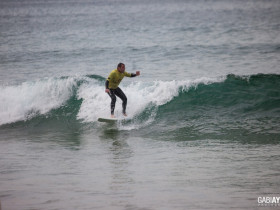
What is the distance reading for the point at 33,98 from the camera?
49.1 feet

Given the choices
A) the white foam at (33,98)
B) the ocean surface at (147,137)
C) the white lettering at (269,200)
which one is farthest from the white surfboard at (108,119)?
the white lettering at (269,200)

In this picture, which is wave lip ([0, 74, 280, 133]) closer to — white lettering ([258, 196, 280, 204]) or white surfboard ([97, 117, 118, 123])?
white surfboard ([97, 117, 118, 123])

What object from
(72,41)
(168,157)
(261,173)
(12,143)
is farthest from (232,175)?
(72,41)

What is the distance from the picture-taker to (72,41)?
34.6 meters

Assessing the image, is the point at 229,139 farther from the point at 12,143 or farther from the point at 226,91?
the point at 12,143

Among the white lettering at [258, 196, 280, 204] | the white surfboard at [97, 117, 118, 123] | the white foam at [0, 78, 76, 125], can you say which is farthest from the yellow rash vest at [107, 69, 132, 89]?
the white lettering at [258, 196, 280, 204]

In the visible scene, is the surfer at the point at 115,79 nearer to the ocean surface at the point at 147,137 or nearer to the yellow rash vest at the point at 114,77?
the yellow rash vest at the point at 114,77

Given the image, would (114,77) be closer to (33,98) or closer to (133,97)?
(133,97)

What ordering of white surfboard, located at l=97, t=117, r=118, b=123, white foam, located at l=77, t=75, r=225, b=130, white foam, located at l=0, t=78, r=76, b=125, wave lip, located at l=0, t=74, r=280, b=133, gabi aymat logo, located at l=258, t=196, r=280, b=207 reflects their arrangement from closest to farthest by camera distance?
gabi aymat logo, located at l=258, t=196, r=280, b=207 → white surfboard, located at l=97, t=117, r=118, b=123 → wave lip, located at l=0, t=74, r=280, b=133 → white foam, located at l=77, t=75, r=225, b=130 → white foam, located at l=0, t=78, r=76, b=125

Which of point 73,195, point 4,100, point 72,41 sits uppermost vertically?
point 72,41

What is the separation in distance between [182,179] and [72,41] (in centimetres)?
2941

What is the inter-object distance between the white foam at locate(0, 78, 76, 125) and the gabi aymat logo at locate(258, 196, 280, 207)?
379 inches

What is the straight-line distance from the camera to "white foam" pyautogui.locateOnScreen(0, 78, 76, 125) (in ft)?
45.9

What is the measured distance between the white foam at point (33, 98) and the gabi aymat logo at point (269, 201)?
9619 mm
